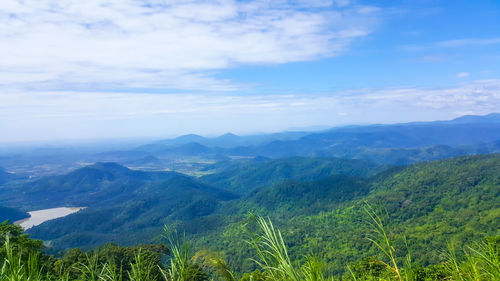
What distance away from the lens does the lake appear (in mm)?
108169

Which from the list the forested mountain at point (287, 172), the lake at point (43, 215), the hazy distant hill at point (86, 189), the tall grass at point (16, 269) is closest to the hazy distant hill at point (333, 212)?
the lake at point (43, 215)

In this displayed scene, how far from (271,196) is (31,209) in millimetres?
122269

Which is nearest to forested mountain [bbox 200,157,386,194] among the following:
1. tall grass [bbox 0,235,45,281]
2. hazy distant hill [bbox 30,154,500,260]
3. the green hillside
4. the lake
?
hazy distant hill [bbox 30,154,500,260]

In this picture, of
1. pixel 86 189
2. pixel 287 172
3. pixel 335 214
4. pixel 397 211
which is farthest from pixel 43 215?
pixel 397 211

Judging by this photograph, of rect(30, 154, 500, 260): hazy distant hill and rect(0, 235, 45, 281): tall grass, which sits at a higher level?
rect(0, 235, 45, 281): tall grass

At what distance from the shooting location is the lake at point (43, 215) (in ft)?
355

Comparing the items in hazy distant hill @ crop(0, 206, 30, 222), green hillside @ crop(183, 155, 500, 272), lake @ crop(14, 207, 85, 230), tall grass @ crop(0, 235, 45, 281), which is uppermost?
tall grass @ crop(0, 235, 45, 281)

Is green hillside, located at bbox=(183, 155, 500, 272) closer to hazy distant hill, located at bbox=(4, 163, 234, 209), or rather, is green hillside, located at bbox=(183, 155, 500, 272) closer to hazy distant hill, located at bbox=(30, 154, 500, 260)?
hazy distant hill, located at bbox=(30, 154, 500, 260)

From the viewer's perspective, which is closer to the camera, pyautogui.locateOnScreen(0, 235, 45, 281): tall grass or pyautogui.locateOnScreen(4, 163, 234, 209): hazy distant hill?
pyautogui.locateOnScreen(0, 235, 45, 281): tall grass

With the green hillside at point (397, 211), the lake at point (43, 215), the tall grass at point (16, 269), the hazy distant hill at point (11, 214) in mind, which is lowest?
the lake at point (43, 215)

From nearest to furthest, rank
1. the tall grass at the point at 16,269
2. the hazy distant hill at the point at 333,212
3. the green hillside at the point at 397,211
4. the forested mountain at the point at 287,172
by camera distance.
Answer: the tall grass at the point at 16,269 → the green hillside at the point at 397,211 → the hazy distant hill at the point at 333,212 → the forested mountain at the point at 287,172

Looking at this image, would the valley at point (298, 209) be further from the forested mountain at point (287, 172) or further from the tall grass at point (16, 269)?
the tall grass at point (16, 269)

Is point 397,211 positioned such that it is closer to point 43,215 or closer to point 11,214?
point 43,215

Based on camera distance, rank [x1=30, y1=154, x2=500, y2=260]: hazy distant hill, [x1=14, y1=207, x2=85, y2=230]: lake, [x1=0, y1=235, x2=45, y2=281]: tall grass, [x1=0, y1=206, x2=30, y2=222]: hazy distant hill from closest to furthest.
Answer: [x1=0, y1=235, x2=45, y2=281]: tall grass
[x1=30, y1=154, x2=500, y2=260]: hazy distant hill
[x1=14, y1=207, x2=85, y2=230]: lake
[x1=0, y1=206, x2=30, y2=222]: hazy distant hill
